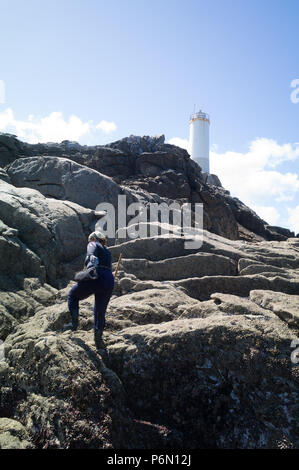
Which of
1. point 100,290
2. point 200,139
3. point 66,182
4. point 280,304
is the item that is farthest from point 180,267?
point 200,139

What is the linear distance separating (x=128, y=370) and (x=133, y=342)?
2.77ft

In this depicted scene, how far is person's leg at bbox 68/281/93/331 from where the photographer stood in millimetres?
Result: 10281

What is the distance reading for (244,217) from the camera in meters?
50.7

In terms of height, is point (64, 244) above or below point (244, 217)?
below

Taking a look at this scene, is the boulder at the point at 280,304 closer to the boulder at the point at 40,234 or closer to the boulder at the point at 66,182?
the boulder at the point at 40,234

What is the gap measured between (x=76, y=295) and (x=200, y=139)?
3417 inches

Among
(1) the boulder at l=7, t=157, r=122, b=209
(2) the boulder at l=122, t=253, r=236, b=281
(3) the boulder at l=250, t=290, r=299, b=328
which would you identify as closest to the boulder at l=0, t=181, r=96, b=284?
(1) the boulder at l=7, t=157, r=122, b=209

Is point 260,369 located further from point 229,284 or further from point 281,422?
point 229,284

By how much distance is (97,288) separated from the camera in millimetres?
10133

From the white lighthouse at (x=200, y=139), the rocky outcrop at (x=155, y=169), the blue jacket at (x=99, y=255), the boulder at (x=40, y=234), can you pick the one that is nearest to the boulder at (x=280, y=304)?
the blue jacket at (x=99, y=255)

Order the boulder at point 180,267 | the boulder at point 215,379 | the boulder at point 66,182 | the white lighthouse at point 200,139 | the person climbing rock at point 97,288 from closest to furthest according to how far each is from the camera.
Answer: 1. the boulder at point 215,379
2. the person climbing rock at point 97,288
3. the boulder at point 180,267
4. the boulder at point 66,182
5. the white lighthouse at point 200,139

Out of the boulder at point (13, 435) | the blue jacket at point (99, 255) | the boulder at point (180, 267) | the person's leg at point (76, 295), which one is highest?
the blue jacket at point (99, 255)

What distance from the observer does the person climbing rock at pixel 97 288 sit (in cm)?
1009
